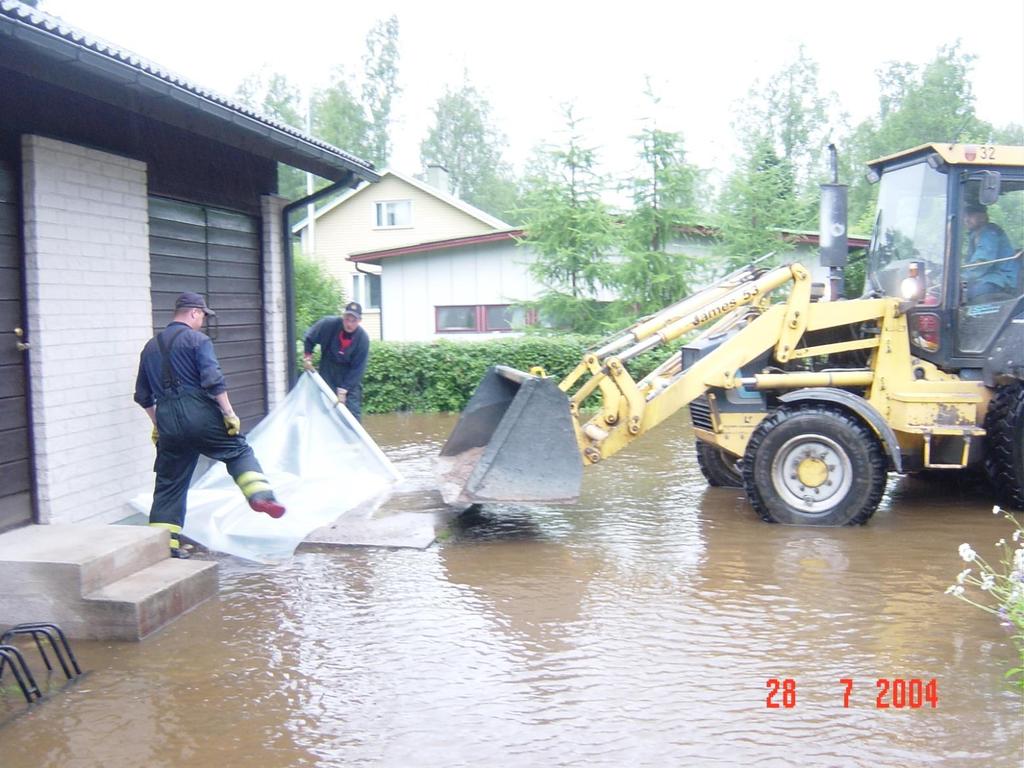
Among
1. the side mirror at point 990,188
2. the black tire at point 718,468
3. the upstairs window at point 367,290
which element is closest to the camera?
the side mirror at point 990,188

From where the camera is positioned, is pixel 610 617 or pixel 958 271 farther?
pixel 958 271

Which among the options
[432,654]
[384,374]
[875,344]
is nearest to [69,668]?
[432,654]

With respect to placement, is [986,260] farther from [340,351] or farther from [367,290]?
[367,290]

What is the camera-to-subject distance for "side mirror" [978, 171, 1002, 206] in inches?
299

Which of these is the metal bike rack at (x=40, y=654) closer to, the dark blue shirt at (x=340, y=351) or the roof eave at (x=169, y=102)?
the roof eave at (x=169, y=102)

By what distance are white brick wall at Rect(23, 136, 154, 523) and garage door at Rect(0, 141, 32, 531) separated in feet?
0.22

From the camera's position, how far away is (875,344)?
8281 millimetres

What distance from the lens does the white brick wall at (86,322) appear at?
6.33 metres

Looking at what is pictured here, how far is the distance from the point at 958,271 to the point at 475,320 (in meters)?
16.3

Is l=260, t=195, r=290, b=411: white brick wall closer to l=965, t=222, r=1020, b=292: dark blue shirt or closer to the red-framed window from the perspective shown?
l=965, t=222, r=1020, b=292: dark blue shirt

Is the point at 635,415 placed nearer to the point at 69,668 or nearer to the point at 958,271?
the point at 958,271

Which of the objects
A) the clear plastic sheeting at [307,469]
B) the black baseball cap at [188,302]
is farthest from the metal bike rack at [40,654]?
→ the black baseball cap at [188,302]

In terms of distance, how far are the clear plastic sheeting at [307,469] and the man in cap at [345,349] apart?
0.63 meters
